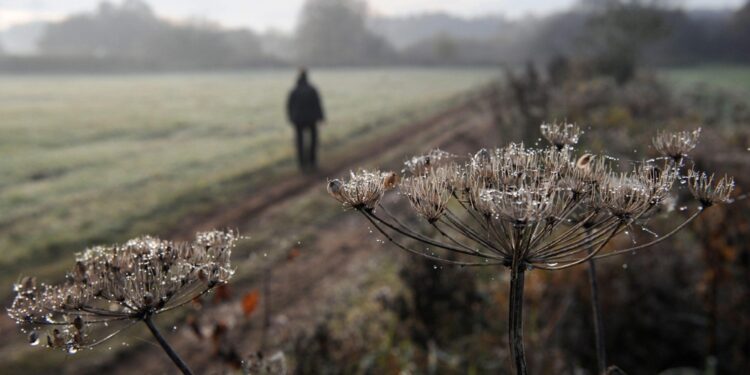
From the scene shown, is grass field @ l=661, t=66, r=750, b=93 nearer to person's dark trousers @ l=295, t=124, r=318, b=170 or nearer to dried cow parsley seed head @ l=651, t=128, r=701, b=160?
person's dark trousers @ l=295, t=124, r=318, b=170

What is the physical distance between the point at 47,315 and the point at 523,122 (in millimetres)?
15611

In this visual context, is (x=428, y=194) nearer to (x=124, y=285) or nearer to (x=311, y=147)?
(x=124, y=285)

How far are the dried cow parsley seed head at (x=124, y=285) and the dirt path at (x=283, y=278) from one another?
8.49ft

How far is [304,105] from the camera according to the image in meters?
18.3

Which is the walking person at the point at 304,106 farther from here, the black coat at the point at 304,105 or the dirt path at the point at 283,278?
the dirt path at the point at 283,278

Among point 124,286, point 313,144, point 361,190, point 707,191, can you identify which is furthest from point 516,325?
point 313,144

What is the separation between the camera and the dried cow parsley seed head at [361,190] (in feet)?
5.49

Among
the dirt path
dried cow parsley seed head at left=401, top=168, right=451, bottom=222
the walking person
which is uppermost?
dried cow parsley seed head at left=401, top=168, right=451, bottom=222

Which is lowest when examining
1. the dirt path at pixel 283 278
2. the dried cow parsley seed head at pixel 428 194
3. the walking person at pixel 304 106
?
the dirt path at pixel 283 278

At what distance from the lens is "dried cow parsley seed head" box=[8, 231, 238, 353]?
1635 millimetres

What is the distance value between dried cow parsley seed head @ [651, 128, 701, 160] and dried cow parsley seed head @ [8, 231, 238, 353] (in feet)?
4.22

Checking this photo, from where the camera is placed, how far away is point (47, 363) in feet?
27.2

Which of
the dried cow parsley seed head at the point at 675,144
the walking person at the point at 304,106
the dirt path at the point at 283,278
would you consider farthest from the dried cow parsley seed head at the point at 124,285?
the walking person at the point at 304,106

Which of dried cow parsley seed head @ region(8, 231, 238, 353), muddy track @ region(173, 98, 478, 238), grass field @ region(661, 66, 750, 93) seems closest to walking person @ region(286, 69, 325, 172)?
muddy track @ region(173, 98, 478, 238)
